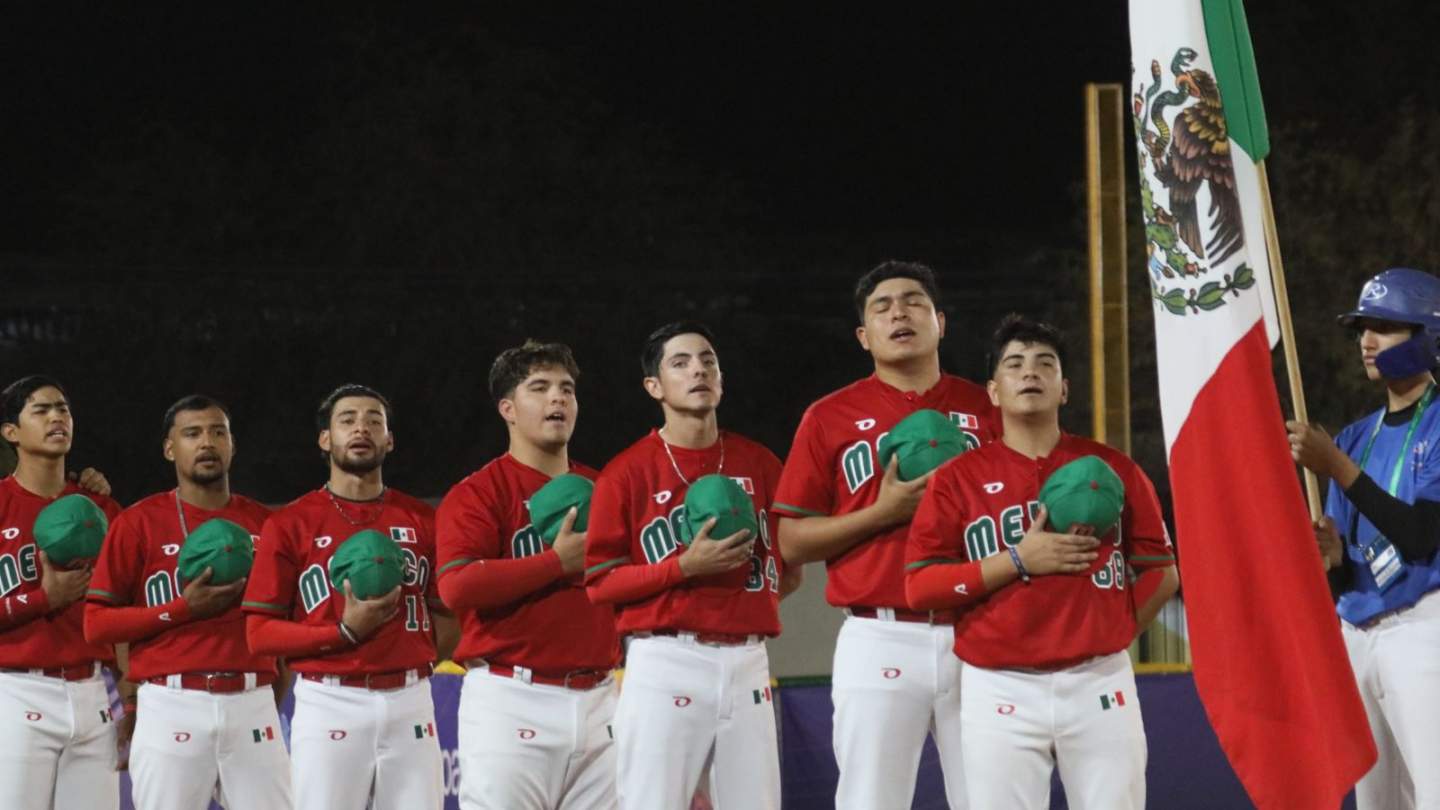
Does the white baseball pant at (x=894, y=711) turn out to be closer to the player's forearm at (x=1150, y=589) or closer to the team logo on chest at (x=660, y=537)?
the player's forearm at (x=1150, y=589)

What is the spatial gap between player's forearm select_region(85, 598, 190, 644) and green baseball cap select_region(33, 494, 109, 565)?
0.85 feet

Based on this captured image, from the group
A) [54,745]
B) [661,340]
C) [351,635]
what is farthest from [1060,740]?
[54,745]

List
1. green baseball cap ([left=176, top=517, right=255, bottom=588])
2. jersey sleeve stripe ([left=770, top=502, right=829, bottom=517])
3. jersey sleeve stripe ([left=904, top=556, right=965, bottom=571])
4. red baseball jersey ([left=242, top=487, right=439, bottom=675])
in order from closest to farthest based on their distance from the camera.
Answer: jersey sleeve stripe ([left=904, top=556, right=965, bottom=571]), jersey sleeve stripe ([left=770, top=502, right=829, bottom=517]), red baseball jersey ([left=242, top=487, right=439, bottom=675]), green baseball cap ([left=176, top=517, right=255, bottom=588])

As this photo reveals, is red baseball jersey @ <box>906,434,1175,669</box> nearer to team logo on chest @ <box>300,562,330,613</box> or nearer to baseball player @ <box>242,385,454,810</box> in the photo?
baseball player @ <box>242,385,454,810</box>

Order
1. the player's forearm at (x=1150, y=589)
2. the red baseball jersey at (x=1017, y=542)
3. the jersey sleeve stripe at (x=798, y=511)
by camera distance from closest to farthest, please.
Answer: the red baseball jersey at (x=1017, y=542), the player's forearm at (x=1150, y=589), the jersey sleeve stripe at (x=798, y=511)

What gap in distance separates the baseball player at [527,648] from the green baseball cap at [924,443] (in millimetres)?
1184

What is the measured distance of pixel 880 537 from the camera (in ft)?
19.6

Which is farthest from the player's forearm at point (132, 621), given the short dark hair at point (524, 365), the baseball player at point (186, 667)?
the short dark hair at point (524, 365)

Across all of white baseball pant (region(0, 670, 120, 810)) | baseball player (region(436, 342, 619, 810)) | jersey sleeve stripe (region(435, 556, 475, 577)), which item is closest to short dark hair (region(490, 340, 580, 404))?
baseball player (region(436, 342, 619, 810))

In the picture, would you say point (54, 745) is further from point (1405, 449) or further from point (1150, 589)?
point (1405, 449)

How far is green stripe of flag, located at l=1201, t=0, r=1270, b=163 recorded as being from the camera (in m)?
5.79

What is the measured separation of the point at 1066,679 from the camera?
538 cm

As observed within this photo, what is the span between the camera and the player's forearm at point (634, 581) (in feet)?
19.5

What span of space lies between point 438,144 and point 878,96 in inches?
317
